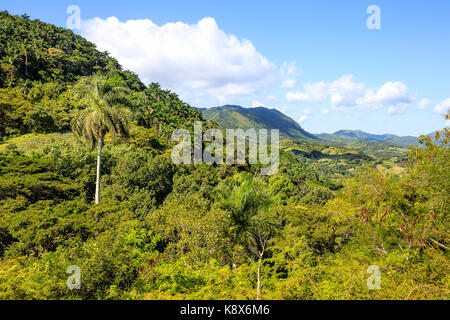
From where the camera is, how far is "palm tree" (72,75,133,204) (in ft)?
56.1

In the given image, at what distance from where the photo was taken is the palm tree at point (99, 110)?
17.1 metres

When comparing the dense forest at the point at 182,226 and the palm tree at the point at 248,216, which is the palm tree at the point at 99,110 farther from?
the palm tree at the point at 248,216

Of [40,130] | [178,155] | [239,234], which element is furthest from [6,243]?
[40,130]

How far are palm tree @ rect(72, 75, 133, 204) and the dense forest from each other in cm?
8

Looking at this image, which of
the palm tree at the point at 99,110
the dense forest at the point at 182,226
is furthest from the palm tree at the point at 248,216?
the palm tree at the point at 99,110

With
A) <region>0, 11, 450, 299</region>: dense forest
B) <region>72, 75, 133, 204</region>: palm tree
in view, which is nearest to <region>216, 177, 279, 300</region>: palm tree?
<region>0, 11, 450, 299</region>: dense forest

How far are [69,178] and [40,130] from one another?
22071 mm

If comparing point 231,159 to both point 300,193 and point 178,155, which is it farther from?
point 300,193

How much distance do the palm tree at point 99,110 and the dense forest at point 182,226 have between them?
0.08 m

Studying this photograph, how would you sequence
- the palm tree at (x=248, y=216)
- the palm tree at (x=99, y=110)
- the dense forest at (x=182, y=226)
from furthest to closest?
the palm tree at (x=99, y=110), the palm tree at (x=248, y=216), the dense forest at (x=182, y=226)

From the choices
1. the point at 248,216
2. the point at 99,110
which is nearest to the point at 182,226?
the point at 248,216

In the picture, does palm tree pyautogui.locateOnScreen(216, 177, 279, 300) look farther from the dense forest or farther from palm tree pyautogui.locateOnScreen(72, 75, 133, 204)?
palm tree pyautogui.locateOnScreen(72, 75, 133, 204)

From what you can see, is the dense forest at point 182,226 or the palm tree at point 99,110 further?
the palm tree at point 99,110

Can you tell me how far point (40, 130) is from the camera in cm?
3678
